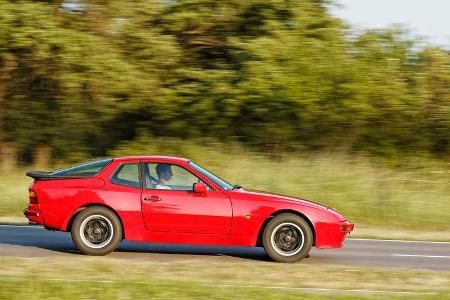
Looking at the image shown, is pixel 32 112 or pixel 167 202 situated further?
pixel 32 112

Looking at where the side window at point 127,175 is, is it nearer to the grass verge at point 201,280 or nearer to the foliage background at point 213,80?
the grass verge at point 201,280

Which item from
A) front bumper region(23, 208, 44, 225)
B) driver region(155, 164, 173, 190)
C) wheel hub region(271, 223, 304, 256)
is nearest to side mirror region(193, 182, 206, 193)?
driver region(155, 164, 173, 190)

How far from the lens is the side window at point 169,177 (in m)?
12.3

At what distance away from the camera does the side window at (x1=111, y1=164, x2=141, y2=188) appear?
12.4m

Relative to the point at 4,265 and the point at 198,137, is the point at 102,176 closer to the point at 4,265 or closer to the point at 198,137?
the point at 4,265

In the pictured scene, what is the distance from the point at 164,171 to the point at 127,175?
1.75ft

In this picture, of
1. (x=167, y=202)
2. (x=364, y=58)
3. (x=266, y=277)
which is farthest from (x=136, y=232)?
(x=364, y=58)

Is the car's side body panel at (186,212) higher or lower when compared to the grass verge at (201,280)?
higher

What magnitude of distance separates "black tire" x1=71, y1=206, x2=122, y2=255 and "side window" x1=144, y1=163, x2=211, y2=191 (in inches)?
28.9

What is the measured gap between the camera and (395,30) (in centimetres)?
2722

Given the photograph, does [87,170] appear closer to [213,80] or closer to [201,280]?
[201,280]

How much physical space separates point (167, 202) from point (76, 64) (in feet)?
46.8

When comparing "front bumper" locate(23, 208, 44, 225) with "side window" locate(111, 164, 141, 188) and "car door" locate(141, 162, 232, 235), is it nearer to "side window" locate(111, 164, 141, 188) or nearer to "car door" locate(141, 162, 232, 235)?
"side window" locate(111, 164, 141, 188)

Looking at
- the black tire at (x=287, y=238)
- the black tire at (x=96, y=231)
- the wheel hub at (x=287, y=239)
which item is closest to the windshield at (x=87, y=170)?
the black tire at (x=96, y=231)
